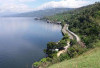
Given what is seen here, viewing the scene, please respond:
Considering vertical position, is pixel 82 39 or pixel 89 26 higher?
pixel 89 26

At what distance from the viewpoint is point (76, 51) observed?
19.9 metres

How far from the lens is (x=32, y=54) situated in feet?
104

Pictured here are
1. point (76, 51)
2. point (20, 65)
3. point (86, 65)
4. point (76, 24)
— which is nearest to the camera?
point (86, 65)

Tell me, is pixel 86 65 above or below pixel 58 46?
above

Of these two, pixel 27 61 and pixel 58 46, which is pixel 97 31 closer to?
pixel 58 46

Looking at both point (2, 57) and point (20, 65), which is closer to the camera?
point (20, 65)

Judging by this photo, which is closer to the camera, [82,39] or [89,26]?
[82,39]

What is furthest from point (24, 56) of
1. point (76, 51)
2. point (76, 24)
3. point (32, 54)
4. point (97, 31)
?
point (76, 24)

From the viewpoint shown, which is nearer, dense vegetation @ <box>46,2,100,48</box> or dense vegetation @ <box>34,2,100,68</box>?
dense vegetation @ <box>34,2,100,68</box>

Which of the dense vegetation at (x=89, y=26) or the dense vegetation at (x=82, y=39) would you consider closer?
the dense vegetation at (x=82, y=39)

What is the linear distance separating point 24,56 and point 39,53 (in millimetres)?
4159

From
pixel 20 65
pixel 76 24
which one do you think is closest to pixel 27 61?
pixel 20 65

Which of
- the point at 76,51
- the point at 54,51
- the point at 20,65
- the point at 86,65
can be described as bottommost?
the point at 20,65

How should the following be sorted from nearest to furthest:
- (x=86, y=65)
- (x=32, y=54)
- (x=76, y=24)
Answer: (x=86, y=65) → (x=32, y=54) → (x=76, y=24)
